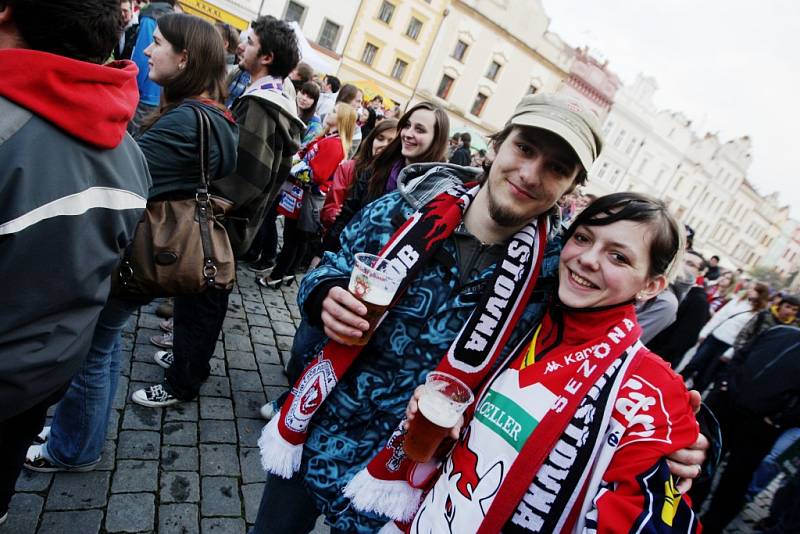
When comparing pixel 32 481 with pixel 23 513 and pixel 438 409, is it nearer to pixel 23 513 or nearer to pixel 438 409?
pixel 23 513

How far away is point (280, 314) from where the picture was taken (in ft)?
15.4

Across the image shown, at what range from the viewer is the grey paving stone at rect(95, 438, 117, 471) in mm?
2370

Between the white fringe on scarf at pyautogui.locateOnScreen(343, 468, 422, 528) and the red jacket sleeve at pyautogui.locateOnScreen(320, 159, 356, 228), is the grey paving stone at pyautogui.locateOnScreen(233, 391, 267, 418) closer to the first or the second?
the red jacket sleeve at pyautogui.locateOnScreen(320, 159, 356, 228)

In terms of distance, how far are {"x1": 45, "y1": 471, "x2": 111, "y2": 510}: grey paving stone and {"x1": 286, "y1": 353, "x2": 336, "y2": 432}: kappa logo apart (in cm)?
139

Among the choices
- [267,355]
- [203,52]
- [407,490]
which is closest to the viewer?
[407,490]

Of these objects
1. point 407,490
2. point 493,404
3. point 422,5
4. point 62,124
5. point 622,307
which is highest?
point 422,5

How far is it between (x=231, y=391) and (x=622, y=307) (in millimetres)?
2891

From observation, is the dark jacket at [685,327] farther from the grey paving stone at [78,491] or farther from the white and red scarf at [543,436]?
the grey paving stone at [78,491]

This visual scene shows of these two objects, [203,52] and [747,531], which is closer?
[203,52]

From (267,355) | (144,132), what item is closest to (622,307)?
(144,132)

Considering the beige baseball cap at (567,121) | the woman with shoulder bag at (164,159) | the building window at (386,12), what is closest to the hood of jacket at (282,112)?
the woman with shoulder bag at (164,159)

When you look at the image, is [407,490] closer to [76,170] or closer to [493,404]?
[493,404]

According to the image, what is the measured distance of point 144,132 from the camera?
2090 millimetres

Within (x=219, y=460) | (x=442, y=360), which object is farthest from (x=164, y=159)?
(x=219, y=460)
